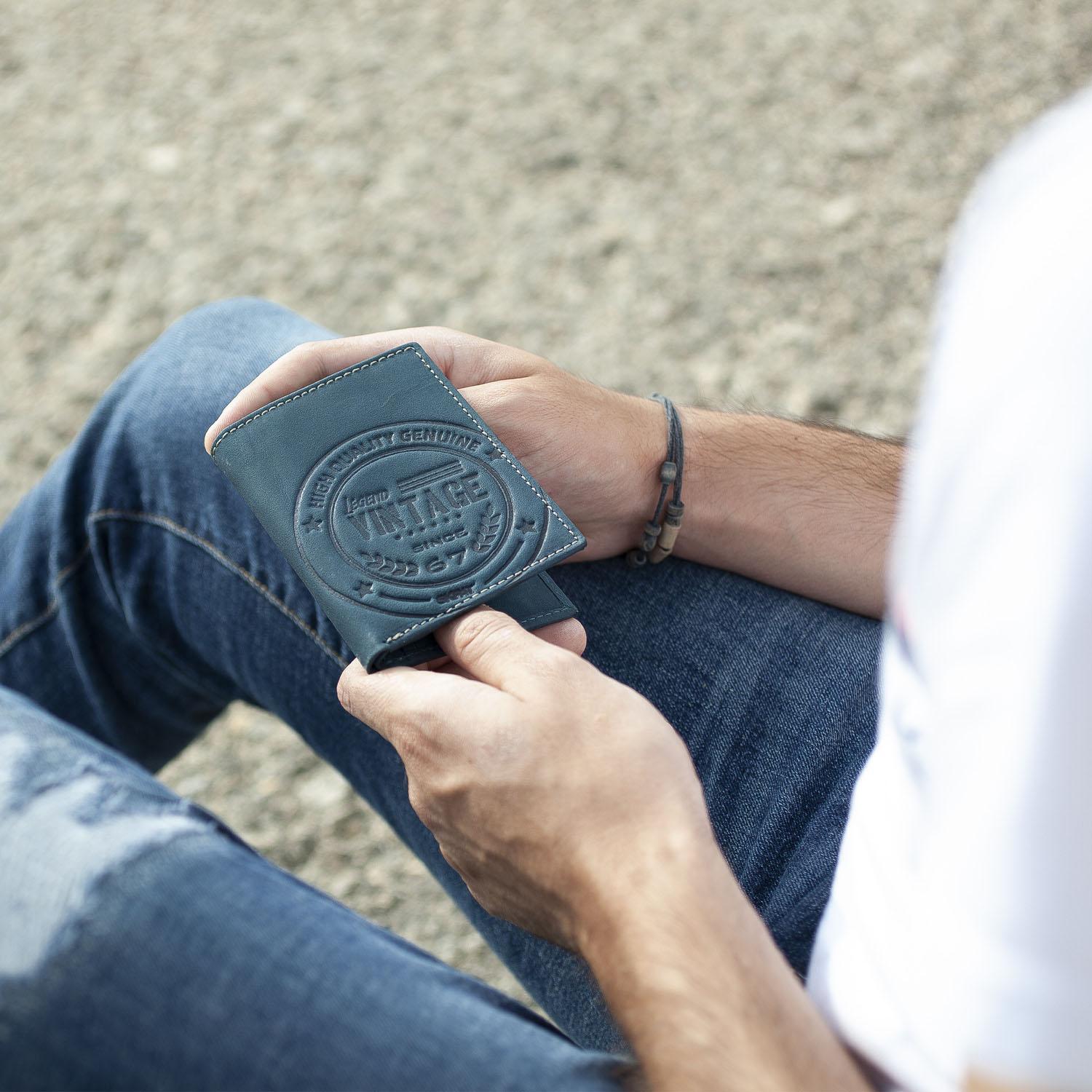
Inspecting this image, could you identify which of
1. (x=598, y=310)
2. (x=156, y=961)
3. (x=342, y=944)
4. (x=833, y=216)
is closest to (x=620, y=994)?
(x=342, y=944)

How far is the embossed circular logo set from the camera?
39.2 inches

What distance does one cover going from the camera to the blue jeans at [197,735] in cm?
76

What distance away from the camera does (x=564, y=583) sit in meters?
1.20

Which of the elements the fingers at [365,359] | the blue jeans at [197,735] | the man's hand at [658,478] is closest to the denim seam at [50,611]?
the blue jeans at [197,735]

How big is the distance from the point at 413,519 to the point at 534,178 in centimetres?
176

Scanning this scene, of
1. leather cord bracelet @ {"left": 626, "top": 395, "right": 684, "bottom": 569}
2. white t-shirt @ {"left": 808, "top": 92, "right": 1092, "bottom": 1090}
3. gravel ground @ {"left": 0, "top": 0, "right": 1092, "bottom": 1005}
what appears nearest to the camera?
white t-shirt @ {"left": 808, "top": 92, "right": 1092, "bottom": 1090}

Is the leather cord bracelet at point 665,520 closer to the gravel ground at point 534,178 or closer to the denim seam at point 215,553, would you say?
the denim seam at point 215,553

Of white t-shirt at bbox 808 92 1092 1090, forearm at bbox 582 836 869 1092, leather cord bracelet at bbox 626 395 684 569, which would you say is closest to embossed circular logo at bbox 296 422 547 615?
leather cord bracelet at bbox 626 395 684 569

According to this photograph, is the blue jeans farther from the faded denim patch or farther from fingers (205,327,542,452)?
fingers (205,327,542,452)

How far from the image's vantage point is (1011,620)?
0.56 metres

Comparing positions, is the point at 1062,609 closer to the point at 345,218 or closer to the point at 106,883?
the point at 106,883

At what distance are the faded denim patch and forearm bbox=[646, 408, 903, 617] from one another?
0.63 metres

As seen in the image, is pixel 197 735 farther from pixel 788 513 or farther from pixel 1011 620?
pixel 1011 620

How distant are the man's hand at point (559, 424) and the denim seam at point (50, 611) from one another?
A: 0.28 m
